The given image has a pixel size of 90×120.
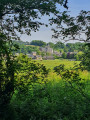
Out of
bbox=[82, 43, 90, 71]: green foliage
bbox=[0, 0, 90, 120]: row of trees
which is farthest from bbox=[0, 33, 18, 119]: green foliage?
bbox=[82, 43, 90, 71]: green foliage

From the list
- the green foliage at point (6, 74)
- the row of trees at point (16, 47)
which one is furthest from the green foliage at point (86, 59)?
the green foliage at point (6, 74)

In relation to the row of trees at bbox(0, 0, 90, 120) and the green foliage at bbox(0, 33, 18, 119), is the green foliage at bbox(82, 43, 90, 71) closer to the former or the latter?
the row of trees at bbox(0, 0, 90, 120)

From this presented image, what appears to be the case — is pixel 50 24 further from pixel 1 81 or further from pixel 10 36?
pixel 1 81

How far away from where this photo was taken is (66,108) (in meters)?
6.66

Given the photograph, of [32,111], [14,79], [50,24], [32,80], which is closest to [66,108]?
[32,111]

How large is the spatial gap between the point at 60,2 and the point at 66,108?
15.2 feet

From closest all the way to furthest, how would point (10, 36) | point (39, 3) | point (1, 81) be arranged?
point (39, 3)
point (1, 81)
point (10, 36)

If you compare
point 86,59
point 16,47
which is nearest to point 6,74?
point 16,47

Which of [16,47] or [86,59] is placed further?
[86,59]

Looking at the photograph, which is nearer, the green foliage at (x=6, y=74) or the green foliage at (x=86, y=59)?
the green foliage at (x=6, y=74)

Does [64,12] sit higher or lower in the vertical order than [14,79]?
higher

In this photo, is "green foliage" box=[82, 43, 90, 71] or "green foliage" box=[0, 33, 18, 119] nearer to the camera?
"green foliage" box=[0, 33, 18, 119]

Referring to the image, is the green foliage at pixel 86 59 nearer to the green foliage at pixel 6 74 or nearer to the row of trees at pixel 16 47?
the row of trees at pixel 16 47

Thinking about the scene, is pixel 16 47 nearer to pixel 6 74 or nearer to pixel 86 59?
pixel 6 74
